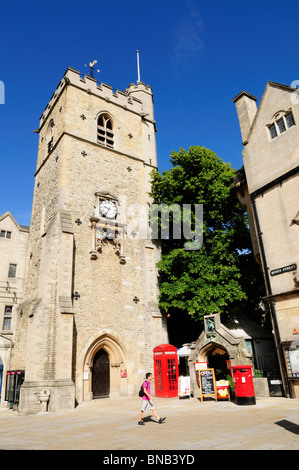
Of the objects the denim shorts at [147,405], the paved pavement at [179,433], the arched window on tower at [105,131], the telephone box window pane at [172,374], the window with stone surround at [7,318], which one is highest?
the arched window on tower at [105,131]

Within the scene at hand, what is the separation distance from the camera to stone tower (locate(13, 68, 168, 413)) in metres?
15.6

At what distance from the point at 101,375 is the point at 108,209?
968 cm

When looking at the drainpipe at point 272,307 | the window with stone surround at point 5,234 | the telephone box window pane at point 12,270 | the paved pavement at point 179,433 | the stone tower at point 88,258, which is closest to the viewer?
the paved pavement at point 179,433

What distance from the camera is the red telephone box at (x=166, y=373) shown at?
16.5m

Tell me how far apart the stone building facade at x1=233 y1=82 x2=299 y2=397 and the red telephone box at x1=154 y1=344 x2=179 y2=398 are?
5476 millimetres

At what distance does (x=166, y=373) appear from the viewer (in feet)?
54.9

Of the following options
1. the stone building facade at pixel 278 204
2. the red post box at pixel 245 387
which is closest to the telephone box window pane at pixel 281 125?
the stone building facade at pixel 278 204

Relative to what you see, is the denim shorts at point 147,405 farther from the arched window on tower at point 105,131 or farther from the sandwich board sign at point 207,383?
the arched window on tower at point 105,131

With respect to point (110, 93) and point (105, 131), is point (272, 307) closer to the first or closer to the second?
point (105, 131)

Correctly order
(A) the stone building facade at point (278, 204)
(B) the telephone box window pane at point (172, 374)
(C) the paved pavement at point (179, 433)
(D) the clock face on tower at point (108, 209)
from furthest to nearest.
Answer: (D) the clock face on tower at point (108, 209)
(B) the telephone box window pane at point (172, 374)
(A) the stone building facade at point (278, 204)
(C) the paved pavement at point (179, 433)

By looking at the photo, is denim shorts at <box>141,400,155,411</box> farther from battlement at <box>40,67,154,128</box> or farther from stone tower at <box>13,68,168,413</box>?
battlement at <box>40,67,154,128</box>

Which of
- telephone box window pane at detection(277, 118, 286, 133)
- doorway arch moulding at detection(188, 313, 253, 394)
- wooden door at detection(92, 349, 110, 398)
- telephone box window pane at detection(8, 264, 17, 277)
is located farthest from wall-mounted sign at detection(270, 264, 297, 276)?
telephone box window pane at detection(8, 264, 17, 277)

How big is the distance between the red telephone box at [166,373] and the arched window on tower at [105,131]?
1433cm

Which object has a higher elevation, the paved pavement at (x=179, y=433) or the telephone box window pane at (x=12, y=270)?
the telephone box window pane at (x=12, y=270)
